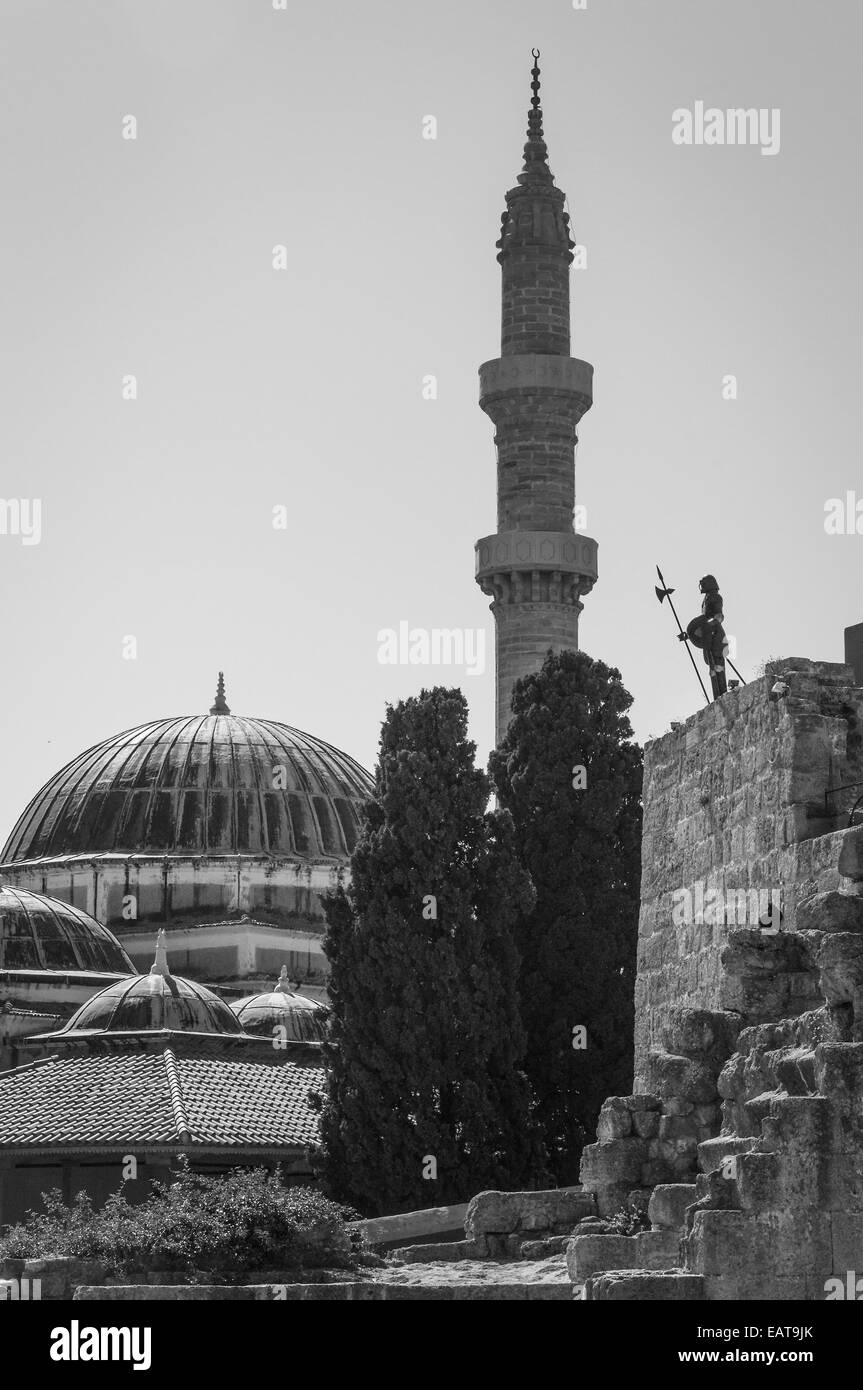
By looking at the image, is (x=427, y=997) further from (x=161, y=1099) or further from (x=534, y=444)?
(x=534, y=444)

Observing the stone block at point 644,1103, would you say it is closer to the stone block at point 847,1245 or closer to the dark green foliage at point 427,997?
the stone block at point 847,1245

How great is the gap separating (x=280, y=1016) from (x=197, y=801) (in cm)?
873

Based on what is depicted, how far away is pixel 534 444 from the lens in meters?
40.2

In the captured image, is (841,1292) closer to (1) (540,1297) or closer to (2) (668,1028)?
(1) (540,1297)

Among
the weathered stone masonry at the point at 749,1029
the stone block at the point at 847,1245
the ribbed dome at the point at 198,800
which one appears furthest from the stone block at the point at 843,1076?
the ribbed dome at the point at 198,800

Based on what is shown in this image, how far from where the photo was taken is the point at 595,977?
981 inches

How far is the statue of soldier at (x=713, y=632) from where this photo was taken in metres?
16.9

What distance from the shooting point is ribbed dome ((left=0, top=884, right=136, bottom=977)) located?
3766cm

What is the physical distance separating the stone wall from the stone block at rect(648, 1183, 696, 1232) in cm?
144

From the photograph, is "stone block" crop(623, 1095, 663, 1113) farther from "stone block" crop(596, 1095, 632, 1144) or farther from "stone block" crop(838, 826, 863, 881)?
"stone block" crop(838, 826, 863, 881)

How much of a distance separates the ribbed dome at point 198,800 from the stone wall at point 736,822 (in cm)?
2547

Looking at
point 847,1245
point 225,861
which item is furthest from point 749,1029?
point 225,861

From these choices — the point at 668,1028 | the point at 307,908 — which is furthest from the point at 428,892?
the point at 307,908
